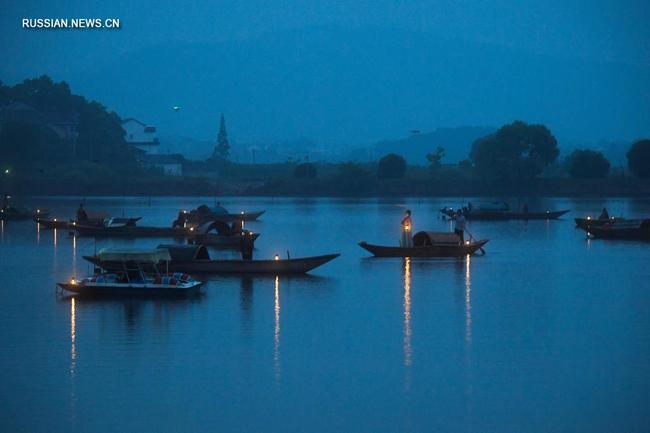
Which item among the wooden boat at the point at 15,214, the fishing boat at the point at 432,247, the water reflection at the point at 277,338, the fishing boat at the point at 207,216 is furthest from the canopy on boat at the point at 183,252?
the wooden boat at the point at 15,214

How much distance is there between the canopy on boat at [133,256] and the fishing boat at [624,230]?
27.3 m

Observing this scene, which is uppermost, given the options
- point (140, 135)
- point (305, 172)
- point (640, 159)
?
point (140, 135)

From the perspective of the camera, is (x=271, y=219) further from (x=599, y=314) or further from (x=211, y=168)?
(x=211, y=168)

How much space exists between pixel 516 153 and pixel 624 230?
62419 mm

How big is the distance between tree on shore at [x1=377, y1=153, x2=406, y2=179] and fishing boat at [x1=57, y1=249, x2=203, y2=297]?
83.9m

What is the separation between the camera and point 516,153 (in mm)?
110875

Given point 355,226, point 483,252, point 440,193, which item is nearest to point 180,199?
point 440,193

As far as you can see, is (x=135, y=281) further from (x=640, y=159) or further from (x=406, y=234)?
(x=640, y=159)

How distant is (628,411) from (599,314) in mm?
9804

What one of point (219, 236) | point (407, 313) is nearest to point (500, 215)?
point (219, 236)

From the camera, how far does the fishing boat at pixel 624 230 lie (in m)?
48.6

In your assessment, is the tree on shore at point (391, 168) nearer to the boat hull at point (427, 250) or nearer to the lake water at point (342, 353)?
the boat hull at point (427, 250)

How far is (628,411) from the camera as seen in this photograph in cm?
1722

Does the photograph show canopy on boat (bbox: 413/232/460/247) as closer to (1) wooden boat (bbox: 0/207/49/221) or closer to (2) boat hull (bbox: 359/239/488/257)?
→ (2) boat hull (bbox: 359/239/488/257)
